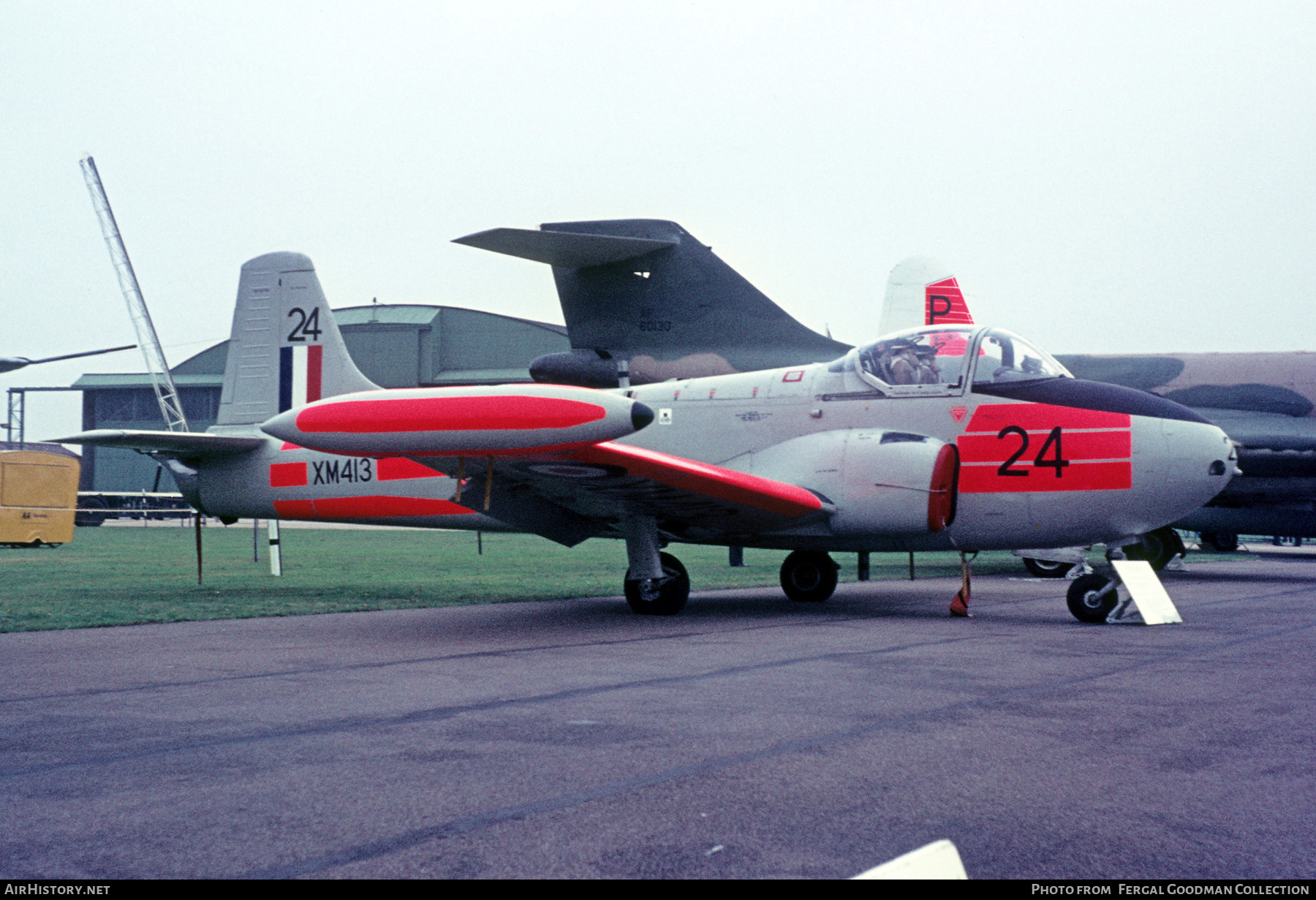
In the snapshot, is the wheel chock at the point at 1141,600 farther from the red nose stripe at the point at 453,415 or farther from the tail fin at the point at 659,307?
the tail fin at the point at 659,307

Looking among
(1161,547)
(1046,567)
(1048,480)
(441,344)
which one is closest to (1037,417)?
(1048,480)

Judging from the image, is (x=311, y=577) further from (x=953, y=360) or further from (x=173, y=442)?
(x=953, y=360)

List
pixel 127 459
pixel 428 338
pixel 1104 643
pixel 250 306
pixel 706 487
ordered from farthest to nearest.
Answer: pixel 127 459
pixel 428 338
pixel 250 306
pixel 706 487
pixel 1104 643

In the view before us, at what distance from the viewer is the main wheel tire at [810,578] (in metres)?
11.6

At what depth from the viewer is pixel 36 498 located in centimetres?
2814

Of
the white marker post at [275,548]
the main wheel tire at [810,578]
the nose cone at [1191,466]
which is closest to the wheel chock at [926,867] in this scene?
the nose cone at [1191,466]

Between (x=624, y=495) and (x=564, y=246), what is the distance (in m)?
4.51

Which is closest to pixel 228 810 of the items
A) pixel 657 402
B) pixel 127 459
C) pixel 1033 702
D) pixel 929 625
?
pixel 1033 702

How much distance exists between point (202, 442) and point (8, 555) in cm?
1343

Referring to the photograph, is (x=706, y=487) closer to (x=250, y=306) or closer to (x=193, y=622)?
(x=193, y=622)

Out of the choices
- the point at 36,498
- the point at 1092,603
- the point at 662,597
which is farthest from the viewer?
→ the point at 36,498

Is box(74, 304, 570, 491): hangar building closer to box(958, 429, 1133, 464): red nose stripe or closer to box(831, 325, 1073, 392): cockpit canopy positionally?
box(831, 325, 1073, 392): cockpit canopy

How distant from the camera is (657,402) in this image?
11.3 meters

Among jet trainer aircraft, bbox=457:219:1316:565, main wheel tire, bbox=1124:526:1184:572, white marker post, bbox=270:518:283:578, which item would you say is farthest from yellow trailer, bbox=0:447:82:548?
main wheel tire, bbox=1124:526:1184:572
